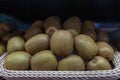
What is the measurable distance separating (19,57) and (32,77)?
0.26ft

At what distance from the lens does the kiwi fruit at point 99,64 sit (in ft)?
2.04

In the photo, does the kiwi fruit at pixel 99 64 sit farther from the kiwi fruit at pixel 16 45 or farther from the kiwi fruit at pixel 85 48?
the kiwi fruit at pixel 16 45

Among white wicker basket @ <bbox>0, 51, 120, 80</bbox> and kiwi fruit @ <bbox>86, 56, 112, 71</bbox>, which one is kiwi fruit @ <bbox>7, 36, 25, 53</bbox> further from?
kiwi fruit @ <bbox>86, 56, 112, 71</bbox>

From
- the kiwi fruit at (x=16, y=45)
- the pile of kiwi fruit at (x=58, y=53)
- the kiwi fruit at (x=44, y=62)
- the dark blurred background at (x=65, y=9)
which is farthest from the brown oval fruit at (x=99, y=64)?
the dark blurred background at (x=65, y=9)

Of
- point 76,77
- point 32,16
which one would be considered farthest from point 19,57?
point 32,16

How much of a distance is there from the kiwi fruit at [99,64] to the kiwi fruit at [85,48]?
2cm

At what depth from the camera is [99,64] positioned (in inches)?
24.5

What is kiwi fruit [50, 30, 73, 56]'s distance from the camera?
2.06 ft

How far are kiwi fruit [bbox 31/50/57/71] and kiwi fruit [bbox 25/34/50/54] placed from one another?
42 millimetres

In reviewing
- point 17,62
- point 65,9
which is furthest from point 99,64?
point 65,9

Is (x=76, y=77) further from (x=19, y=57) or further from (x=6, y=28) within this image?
(x=6, y=28)

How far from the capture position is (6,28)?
0.89 meters

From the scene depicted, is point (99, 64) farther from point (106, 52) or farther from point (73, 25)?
point (73, 25)

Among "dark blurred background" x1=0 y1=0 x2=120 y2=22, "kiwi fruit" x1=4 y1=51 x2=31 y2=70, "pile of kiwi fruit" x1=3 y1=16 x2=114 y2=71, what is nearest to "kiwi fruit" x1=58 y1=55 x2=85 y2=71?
"pile of kiwi fruit" x1=3 y1=16 x2=114 y2=71
